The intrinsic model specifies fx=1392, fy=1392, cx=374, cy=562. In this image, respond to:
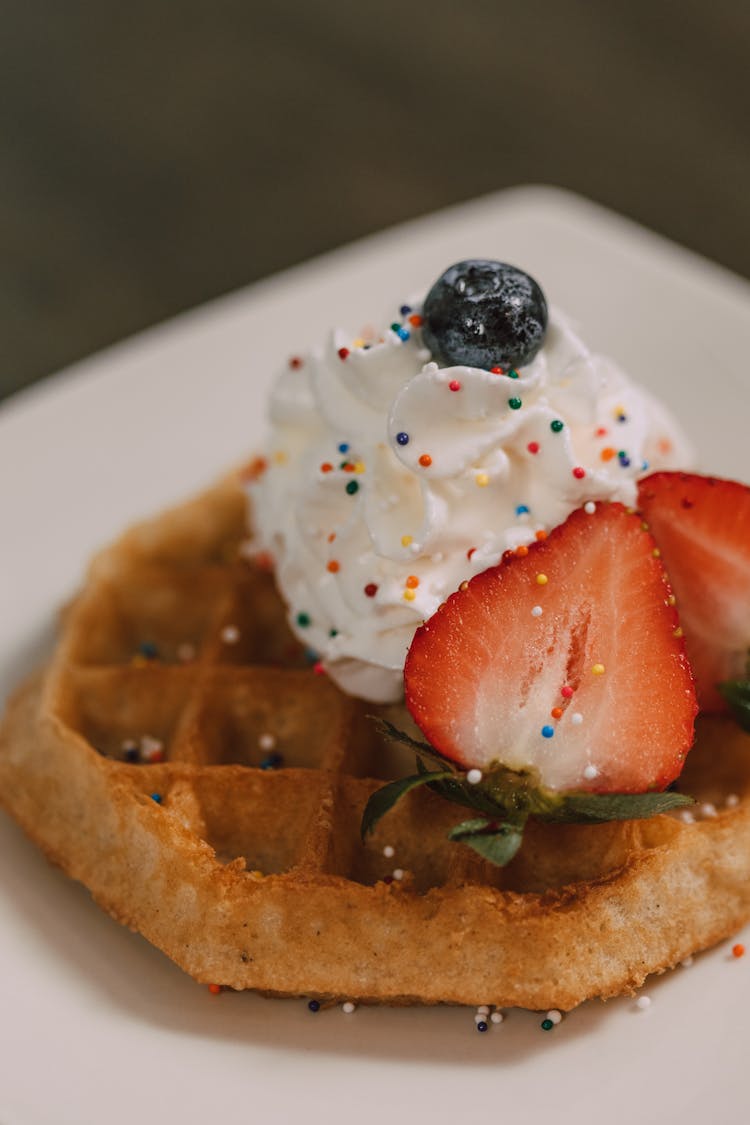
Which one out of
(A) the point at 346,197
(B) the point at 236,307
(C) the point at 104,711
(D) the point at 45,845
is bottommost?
(D) the point at 45,845

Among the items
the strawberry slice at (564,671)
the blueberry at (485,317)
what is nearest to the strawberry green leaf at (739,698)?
the strawberry slice at (564,671)

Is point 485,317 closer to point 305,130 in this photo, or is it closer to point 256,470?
point 256,470

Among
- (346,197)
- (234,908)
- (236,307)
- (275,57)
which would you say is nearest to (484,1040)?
(234,908)

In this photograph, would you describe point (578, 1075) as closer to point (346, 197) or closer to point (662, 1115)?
point (662, 1115)

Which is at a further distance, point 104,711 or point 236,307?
point 236,307

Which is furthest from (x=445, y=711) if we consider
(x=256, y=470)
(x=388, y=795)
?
(x=256, y=470)

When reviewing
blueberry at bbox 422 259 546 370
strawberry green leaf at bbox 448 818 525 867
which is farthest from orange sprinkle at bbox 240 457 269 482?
strawberry green leaf at bbox 448 818 525 867
